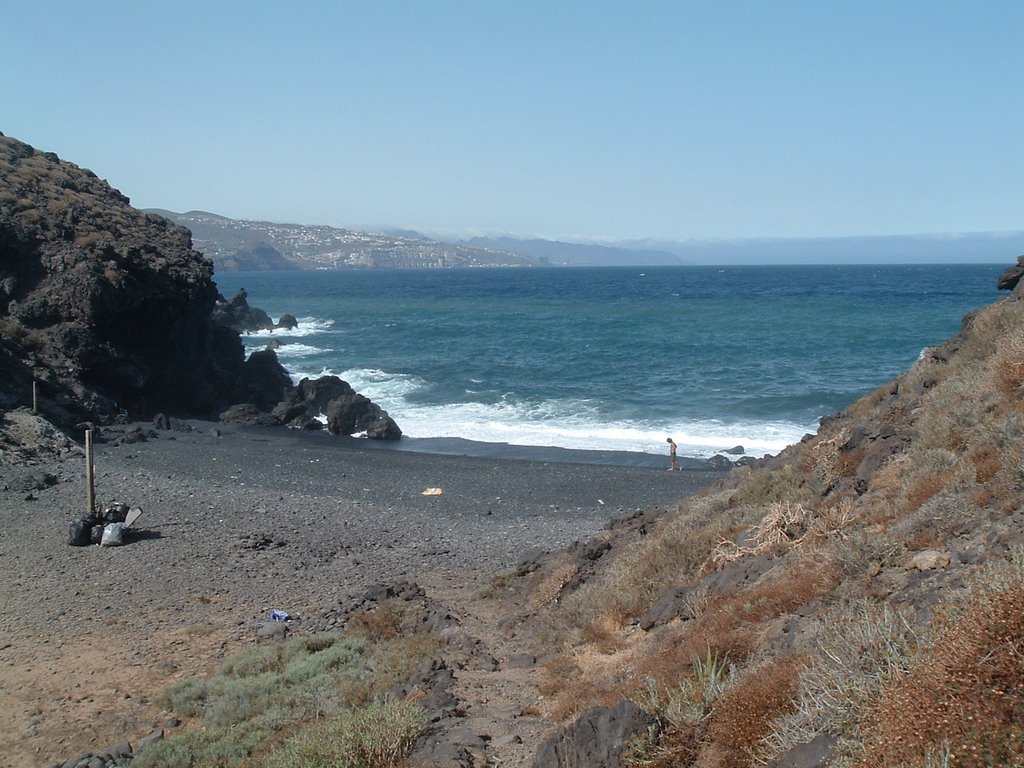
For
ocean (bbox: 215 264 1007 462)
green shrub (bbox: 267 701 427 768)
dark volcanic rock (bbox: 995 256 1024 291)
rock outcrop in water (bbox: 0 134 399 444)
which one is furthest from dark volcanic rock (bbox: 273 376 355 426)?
green shrub (bbox: 267 701 427 768)

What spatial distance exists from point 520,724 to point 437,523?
10.4 meters

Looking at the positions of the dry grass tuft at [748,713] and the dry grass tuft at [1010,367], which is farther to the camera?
the dry grass tuft at [1010,367]

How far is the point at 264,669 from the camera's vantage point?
957 cm

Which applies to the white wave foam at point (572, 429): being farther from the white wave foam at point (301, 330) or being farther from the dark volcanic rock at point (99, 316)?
the white wave foam at point (301, 330)

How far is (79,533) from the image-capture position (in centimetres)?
1496

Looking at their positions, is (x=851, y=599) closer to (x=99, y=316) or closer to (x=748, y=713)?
(x=748, y=713)

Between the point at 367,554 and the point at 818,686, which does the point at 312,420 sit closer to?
the point at 367,554

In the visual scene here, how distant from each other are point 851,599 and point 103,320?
3004 centimetres

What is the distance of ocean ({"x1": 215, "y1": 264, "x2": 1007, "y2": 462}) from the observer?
30109 mm

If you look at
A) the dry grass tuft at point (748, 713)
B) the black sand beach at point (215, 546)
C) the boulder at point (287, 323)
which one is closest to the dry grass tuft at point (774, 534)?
the dry grass tuft at point (748, 713)

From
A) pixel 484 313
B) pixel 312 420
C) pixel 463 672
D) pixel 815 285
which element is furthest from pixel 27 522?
pixel 815 285

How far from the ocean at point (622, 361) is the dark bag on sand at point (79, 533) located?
14.1 meters

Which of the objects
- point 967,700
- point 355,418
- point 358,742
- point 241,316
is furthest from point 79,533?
point 241,316

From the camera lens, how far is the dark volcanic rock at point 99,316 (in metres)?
27.6
